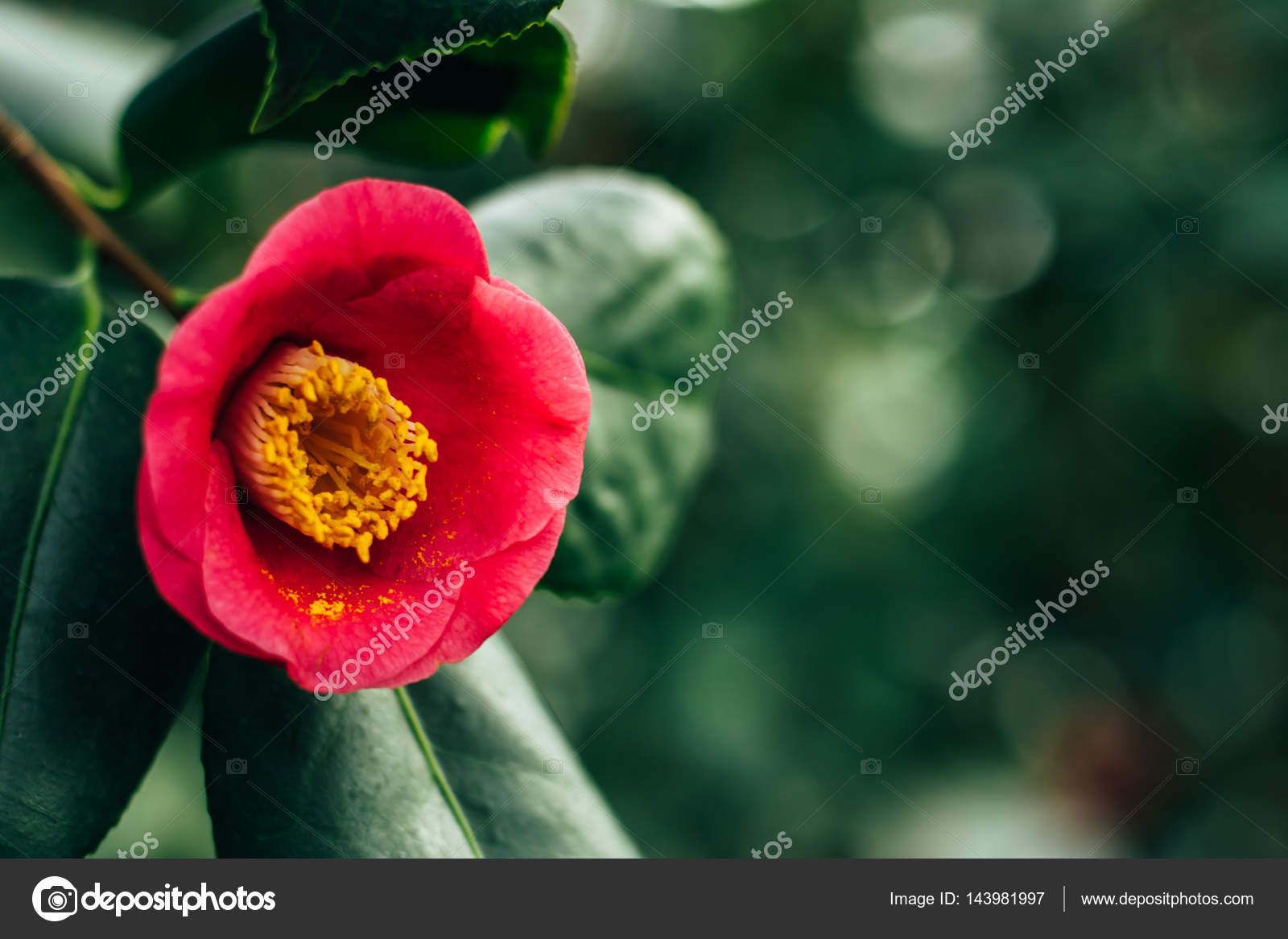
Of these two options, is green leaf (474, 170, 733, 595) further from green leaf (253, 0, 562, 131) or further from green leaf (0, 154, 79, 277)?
green leaf (0, 154, 79, 277)

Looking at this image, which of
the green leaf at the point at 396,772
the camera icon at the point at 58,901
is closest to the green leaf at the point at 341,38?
the green leaf at the point at 396,772

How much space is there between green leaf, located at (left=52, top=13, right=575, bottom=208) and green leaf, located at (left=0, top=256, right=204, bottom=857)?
0.60ft

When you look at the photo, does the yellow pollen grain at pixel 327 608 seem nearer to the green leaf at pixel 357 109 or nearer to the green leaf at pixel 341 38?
the green leaf at pixel 341 38

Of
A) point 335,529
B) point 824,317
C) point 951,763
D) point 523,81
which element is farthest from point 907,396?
point 335,529

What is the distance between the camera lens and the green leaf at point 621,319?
39.6 inches

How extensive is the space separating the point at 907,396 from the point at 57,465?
6.66ft

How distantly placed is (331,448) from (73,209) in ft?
1.06

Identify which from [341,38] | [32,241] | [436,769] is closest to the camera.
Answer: [341,38]

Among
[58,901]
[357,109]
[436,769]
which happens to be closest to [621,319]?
[357,109]

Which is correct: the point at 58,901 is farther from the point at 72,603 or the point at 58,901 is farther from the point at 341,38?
the point at 341,38

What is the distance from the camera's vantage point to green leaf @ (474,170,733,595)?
3.30ft

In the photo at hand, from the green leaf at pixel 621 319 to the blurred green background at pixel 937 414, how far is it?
1.05 m

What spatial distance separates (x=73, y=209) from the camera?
0.88 metres

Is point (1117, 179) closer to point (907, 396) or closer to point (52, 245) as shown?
point (907, 396)
